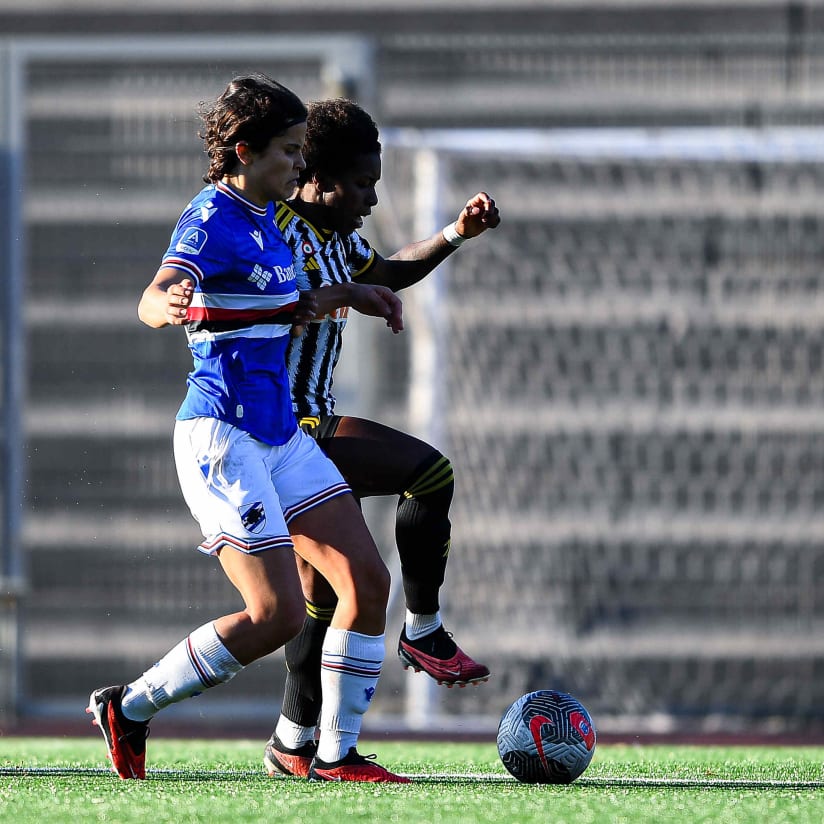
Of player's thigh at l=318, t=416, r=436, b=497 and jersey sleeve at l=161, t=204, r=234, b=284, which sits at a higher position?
jersey sleeve at l=161, t=204, r=234, b=284

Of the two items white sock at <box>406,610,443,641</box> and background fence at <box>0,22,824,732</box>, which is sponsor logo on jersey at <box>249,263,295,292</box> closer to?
white sock at <box>406,610,443,641</box>

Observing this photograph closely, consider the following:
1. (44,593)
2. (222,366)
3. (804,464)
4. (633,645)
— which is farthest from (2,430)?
(222,366)

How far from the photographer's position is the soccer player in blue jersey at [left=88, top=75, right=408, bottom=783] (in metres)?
4.23

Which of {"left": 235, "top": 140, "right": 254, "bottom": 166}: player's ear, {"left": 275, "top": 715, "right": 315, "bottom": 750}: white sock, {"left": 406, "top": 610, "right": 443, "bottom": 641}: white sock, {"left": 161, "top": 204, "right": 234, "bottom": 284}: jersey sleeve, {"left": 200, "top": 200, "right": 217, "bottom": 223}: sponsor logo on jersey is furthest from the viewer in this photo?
{"left": 275, "top": 715, "right": 315, "bottom": 750}: white sock

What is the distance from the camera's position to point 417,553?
4859 mm

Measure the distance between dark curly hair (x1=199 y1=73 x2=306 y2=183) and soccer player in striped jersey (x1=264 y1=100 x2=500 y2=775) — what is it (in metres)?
0.31

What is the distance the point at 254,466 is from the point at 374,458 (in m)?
0.56

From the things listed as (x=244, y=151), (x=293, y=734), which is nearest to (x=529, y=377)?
(x=293, y=734)

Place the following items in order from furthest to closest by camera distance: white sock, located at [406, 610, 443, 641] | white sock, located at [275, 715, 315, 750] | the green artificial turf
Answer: white sock, located at [275, 715, 315, 750] → white sock, located at [406, 610, 443, 641] → the green artificial turf

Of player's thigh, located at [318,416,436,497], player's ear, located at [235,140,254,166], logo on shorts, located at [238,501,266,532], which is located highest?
player's ear, located at [235,140,254,166]

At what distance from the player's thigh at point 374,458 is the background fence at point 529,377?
13.6ft

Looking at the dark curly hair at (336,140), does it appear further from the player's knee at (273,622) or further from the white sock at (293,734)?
the white sock at (293,734)

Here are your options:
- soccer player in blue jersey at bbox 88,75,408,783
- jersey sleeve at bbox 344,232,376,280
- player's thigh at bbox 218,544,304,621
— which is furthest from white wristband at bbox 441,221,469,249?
player's thigh at bbox 218,544,304,621

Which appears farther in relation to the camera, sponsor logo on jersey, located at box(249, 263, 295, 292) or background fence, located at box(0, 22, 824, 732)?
background fence, located at box(0, 22, 824, 732)
